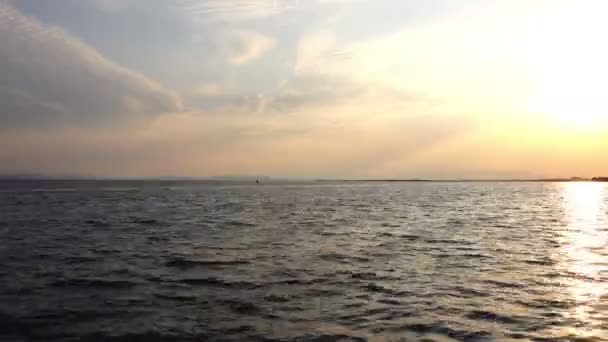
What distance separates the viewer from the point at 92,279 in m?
Result: 17.7

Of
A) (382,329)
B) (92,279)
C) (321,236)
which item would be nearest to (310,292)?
(382,329)

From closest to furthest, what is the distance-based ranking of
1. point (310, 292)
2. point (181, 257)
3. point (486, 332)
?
point (486, 332), point (310, 292), point (181, 257)

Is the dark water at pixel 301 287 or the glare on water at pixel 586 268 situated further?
the glare on water at pixel 586 268

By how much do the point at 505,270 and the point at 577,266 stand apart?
12.9 ft

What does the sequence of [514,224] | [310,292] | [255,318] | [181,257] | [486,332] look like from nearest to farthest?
[486,332], [255,318], [310,292], [181,257], [514,224]

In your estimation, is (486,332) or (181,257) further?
(181,257)

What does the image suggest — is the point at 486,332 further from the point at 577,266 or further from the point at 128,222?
the point at 128,222

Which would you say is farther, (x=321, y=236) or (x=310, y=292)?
(x=321, y=236)

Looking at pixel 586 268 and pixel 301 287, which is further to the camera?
pixel 586 268

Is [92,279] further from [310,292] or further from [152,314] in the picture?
[310,292]

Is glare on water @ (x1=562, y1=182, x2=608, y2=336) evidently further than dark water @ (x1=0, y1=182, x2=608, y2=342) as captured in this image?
Yes

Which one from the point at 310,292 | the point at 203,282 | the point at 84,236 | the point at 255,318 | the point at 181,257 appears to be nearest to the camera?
the point at 255,318

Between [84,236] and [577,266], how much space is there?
1171 inches

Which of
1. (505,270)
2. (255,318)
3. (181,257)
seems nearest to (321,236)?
(181,257)
